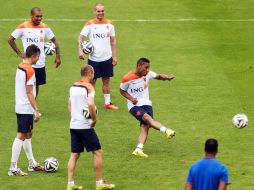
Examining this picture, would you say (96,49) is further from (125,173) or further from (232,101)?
(125,173)

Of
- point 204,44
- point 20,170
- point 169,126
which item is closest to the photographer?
point 20,170

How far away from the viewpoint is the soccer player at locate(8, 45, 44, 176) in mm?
17969

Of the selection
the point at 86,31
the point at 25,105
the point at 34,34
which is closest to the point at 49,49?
the point at 34,34

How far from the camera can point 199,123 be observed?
874 inches

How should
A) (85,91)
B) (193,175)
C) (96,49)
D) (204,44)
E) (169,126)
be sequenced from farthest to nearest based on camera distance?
(204,44), (96,49), (169,126), (85,91), (193,175)

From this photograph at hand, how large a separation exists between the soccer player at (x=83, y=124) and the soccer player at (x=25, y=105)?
95cm

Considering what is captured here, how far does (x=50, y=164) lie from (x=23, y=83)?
1.80 metres

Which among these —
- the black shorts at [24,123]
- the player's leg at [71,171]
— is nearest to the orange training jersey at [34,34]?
the black shorts at [24,123]

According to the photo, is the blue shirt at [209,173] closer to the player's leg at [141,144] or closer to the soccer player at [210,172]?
the soccer player at [210,172]

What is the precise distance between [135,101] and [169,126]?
2498mm

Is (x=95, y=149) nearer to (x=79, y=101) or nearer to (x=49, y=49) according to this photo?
(x=79, y=101)

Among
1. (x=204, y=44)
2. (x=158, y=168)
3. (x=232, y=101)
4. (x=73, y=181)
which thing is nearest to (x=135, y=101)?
(x=158, y=168)

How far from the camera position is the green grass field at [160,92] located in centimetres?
1891

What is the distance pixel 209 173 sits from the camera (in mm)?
14180
